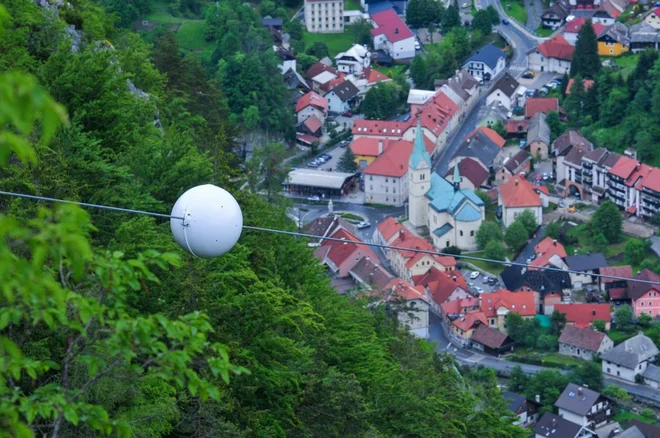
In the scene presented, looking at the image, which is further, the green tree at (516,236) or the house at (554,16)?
the house at (554,16)

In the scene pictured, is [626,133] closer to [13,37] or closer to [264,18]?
[264,18]

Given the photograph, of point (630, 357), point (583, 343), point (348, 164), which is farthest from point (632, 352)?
point (348, 164)

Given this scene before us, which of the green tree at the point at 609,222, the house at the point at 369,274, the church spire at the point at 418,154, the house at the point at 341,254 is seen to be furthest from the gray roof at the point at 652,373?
the church spire at the point at 418,154

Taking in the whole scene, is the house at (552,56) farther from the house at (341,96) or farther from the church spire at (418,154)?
the church spire at (418,154)

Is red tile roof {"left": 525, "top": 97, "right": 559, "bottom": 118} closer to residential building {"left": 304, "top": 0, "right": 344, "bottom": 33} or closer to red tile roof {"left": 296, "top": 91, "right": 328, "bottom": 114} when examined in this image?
red tile roof {"left": 296, "top": 91, "right": 328, "bottom": 114}

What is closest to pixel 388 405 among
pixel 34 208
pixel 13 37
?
pixel 34 208

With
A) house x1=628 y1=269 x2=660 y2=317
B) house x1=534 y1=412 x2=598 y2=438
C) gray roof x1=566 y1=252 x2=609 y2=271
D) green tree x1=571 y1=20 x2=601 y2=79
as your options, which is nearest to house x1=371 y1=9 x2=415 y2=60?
green tree x1=571 y1=20 x2=601 y2=79
